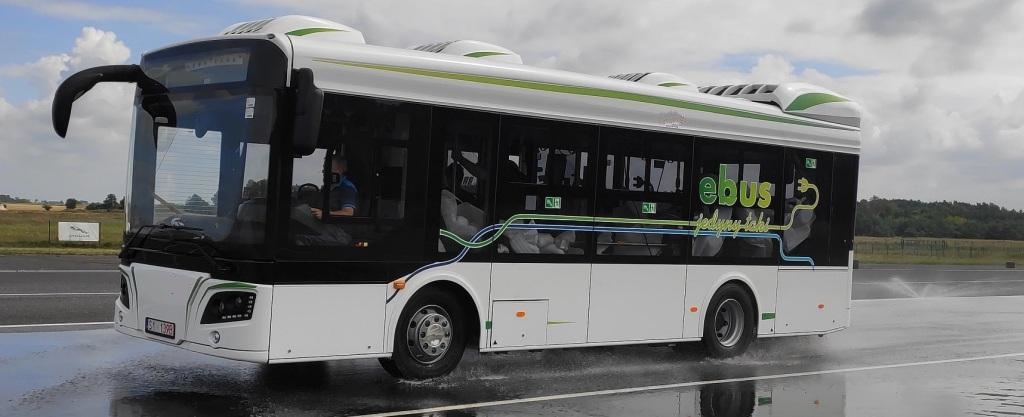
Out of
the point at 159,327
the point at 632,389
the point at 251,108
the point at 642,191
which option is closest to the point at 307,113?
the point at 251,108

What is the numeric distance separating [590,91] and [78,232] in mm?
29273

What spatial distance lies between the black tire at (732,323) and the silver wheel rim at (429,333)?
3689 mm

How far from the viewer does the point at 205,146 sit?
856cm

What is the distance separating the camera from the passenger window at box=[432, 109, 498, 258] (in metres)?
9.26

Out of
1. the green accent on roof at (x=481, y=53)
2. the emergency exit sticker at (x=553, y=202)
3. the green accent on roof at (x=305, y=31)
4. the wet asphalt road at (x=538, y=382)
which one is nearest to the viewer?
the wet asphalt road at (x=538, y=382)

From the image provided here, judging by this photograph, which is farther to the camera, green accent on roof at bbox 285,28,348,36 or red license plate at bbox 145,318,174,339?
green accent on roof at bbox 285,28,348,36

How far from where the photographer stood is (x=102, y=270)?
922 inches

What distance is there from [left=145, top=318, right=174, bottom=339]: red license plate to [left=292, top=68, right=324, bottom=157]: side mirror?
1871 millimetres

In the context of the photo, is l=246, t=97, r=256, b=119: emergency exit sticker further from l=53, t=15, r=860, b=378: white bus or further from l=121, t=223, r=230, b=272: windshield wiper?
l=121, t=223, r=230, b=272: windshield wiper

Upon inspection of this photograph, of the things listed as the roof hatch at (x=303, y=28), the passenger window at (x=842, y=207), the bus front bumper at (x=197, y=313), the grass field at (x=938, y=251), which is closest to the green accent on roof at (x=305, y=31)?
the roof hatch at (x=303, y=28)

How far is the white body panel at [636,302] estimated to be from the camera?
10.5 meters

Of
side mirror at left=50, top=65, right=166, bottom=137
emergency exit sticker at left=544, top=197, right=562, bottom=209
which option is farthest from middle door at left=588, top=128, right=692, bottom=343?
side mirror at left=50, top=65, right=166, bottom=137

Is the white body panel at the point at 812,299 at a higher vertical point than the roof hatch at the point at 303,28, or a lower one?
lower

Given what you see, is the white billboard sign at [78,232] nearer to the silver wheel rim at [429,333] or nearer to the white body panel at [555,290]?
the white body panel at [555,290]
